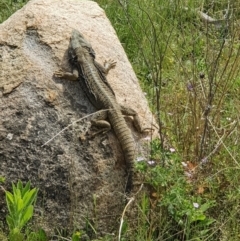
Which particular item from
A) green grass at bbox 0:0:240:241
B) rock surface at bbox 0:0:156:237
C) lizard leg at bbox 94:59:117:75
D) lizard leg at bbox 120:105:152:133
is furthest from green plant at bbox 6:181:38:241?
lizard leg at bbox 94:59:117:75

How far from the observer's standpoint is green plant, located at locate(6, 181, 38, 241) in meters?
4.36

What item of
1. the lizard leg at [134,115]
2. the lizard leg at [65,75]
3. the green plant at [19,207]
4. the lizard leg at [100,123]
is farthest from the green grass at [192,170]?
the green plant at [19,207]

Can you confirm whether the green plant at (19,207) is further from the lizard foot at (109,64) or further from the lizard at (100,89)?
the lizard foot at (109,64)

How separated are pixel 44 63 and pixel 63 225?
1365 mm

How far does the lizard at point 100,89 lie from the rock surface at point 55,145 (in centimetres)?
6

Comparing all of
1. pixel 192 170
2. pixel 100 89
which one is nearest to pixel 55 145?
pixel 100 89

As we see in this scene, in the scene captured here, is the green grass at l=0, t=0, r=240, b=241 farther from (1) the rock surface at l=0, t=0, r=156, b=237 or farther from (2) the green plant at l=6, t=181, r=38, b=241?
(2) the green plant at l=6, t=181, r=38, b=241

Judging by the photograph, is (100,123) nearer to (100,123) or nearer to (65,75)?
(100,123)

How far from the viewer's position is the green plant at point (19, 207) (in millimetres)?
4355

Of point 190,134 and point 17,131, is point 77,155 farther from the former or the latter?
point 190,134

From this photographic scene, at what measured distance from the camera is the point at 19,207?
14.3 ft

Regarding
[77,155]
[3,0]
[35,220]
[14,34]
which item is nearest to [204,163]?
[77,155]

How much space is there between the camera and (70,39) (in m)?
5.49

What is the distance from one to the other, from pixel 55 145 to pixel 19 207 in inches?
26.1
